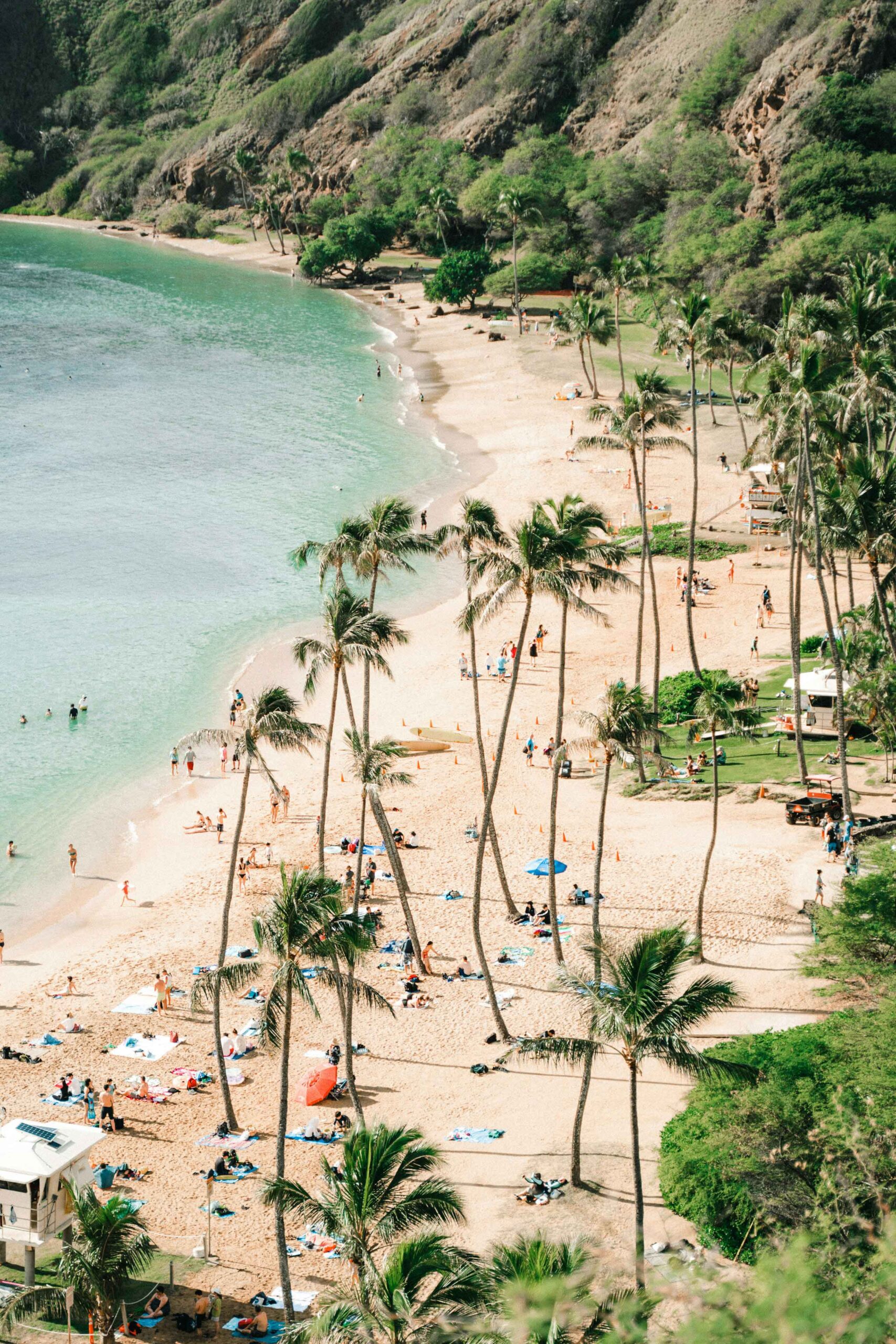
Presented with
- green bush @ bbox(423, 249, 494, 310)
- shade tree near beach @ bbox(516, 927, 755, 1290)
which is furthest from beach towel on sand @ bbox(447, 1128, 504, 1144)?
green bush @ bbox(423, 249, 494, 310)

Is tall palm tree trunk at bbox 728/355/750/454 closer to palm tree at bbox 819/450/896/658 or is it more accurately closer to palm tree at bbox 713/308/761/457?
palm tree at bbox 713/308/761/457

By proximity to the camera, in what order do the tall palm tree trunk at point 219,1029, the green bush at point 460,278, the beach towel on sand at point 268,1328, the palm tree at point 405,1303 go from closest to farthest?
the palm tree at point 405,1303 → the beach towel on sand at point 268,1328 → the tall palm tree trunk at point 219,1029 → the green bush at point 460,278

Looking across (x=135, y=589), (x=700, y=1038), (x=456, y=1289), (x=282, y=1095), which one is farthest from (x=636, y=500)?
(x=456, y=1289)

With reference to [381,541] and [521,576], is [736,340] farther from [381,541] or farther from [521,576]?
[521,576]

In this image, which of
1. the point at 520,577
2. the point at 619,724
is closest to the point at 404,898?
the point at 619,724

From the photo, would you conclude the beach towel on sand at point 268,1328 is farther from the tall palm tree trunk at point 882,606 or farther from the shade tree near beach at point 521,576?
the tall palm tree trunk at point 882,606

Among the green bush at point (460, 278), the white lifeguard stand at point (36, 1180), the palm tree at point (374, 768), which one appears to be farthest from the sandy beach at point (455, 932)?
the green bush at point (460, 278)
